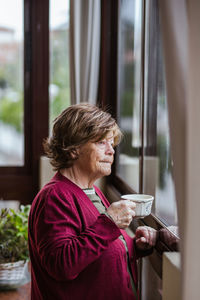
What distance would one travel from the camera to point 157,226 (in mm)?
1706

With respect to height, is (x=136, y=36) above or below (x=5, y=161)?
above

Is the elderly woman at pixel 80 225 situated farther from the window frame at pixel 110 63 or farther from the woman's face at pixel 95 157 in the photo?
the window frame at pixel 110 63

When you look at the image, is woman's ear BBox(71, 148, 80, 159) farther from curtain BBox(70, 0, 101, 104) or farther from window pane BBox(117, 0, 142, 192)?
curtain BBox(70, 0, 101, 104)

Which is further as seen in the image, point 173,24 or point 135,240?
point 135,240

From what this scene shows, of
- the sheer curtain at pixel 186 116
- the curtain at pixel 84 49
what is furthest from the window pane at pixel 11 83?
the sheer curtain at pixel 186 116

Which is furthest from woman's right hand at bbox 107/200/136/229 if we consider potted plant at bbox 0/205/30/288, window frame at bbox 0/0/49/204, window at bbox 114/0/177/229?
window frame at bbox 0/0/49/204

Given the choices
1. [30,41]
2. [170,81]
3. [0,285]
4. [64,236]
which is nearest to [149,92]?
[64,236]

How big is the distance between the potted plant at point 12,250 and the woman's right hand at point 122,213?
1281 millimetres

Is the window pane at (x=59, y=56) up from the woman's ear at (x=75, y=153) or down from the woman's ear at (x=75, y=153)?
up

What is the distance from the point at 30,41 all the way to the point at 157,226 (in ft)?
8.06

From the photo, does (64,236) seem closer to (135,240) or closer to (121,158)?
(135,240)

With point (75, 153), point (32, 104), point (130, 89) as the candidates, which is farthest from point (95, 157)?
point (32, 104)

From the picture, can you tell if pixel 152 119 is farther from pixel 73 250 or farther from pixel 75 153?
pixel 73 250

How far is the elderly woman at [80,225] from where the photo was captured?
1.21 metres
